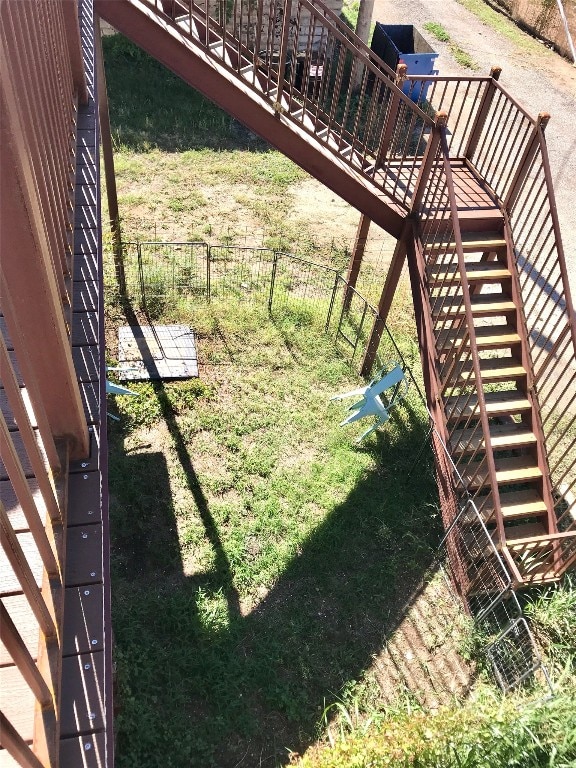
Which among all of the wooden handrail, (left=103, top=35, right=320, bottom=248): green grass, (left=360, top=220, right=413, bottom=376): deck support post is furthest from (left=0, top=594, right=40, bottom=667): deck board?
(left=103, top=35, right=320, bottom=248): green grass

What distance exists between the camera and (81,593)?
8.56ft

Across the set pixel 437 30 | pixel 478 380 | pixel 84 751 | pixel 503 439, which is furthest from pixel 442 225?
pixel 437 30

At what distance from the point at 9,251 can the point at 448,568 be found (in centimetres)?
535

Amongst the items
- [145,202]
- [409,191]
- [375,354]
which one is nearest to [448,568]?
[375,354]

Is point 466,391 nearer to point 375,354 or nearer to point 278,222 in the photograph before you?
point 375,354

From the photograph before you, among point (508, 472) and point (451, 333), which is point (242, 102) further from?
point (508, 472)

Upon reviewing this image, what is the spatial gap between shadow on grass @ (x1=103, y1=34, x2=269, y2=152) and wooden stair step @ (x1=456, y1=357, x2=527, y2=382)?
A: 325 inches

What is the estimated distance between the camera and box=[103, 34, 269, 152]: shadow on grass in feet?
39.7

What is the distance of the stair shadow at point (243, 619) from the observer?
492 cm

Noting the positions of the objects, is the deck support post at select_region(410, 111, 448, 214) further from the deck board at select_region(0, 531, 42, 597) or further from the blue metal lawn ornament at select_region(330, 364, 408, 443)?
the deck board at select_region(0, 531, 42, 597)

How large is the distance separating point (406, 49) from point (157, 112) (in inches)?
261

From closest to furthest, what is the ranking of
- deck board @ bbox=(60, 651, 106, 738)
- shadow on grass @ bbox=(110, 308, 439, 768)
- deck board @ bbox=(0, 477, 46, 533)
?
deck board @ bbox=(60, 651, 106, 738), deck board @ bbox=(0, 477, 46, 533), shadow on grass @ bbox=(110, 308, 439, 768)

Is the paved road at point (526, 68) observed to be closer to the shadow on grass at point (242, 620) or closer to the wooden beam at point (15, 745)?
the shadow on grass at point (242, 620)

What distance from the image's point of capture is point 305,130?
6457mm
